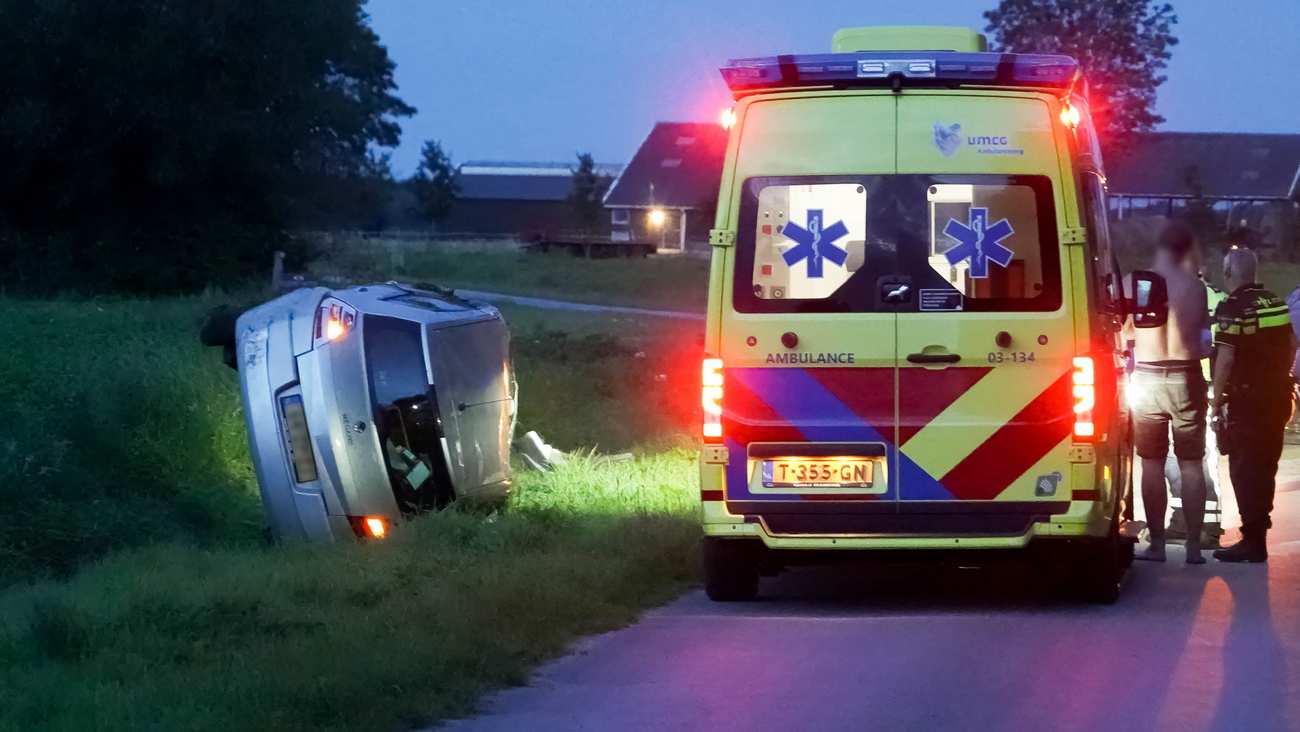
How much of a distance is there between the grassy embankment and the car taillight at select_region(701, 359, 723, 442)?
1.02 m

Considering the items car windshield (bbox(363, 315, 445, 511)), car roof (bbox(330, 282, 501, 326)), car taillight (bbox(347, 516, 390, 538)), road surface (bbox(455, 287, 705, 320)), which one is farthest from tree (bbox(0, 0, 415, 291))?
car taillight (bbox(347, 516, 390, 538))

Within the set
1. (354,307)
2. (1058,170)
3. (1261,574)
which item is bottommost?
(1261,574)

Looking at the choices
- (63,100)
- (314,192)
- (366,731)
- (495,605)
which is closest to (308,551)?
(495,605)

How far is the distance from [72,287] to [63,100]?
4.06 meters

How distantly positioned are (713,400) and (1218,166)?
234ft

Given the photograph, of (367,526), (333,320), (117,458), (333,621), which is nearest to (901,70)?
(333,621)

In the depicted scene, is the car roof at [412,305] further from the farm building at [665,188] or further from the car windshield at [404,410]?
the farm building at [665,188]

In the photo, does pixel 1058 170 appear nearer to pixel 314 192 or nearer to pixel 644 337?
pixel 644 337

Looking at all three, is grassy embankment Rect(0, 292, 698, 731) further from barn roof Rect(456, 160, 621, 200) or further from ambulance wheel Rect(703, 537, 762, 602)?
barn roof Rect(456, 160, 621, 200)

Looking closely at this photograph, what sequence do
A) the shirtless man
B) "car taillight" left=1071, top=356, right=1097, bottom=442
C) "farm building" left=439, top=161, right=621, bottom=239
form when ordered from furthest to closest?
"farm building" left=439, top=161, right=621, bottom=239 < the shirtless man < "car taillight" left=1071, top=356, right=1097, bottom=442

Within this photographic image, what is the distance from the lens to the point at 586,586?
31.3 ft

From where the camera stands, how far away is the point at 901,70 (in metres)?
9.12

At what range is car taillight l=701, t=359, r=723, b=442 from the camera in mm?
9156

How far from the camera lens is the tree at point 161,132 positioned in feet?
119
